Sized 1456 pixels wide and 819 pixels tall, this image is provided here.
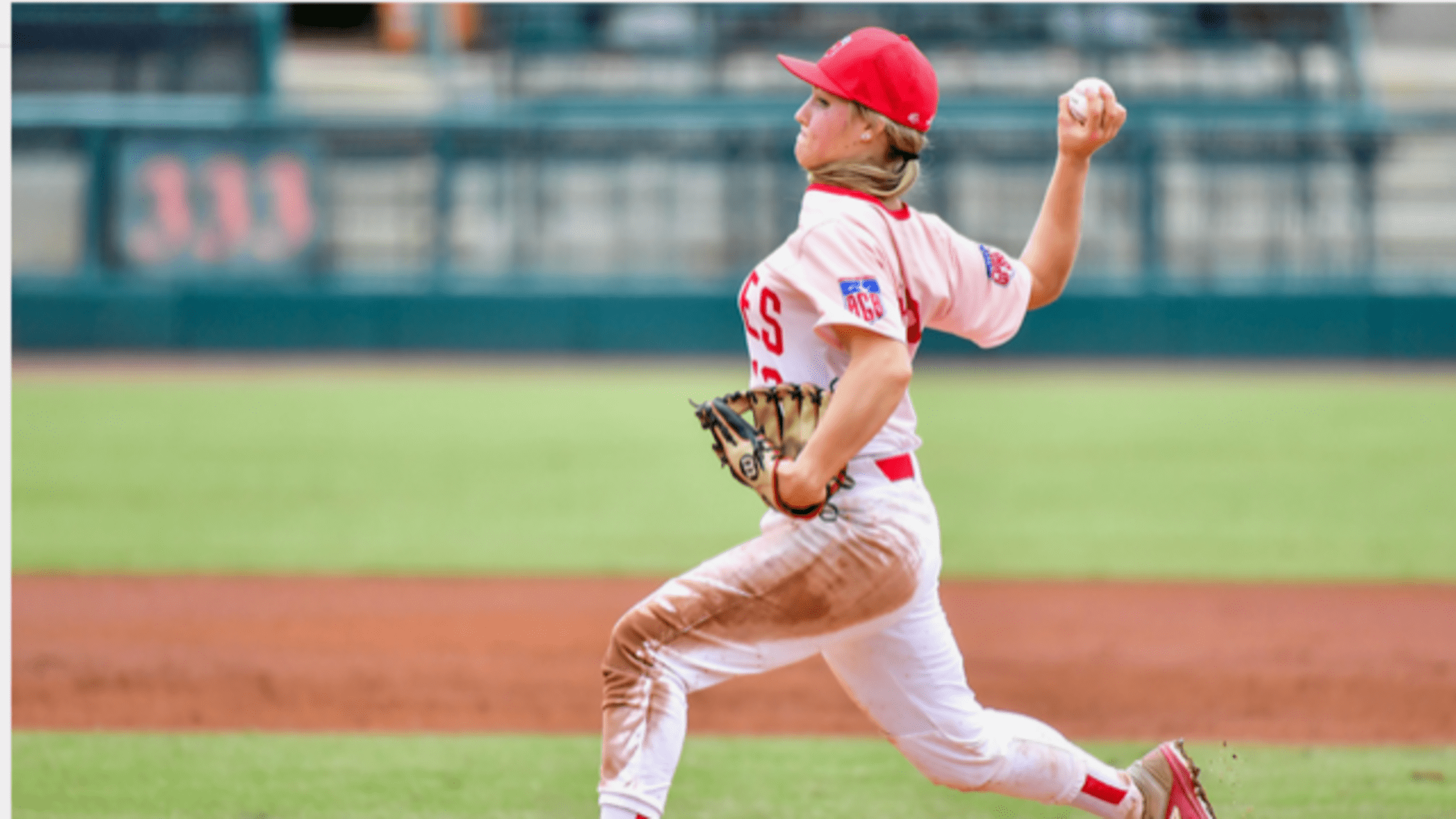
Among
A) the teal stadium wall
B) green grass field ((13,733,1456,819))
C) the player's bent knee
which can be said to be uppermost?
the player's bent knee

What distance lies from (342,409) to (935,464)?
6.58 metres

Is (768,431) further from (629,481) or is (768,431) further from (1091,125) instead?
(629,481)

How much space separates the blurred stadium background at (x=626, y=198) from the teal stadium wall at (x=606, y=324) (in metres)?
0.04

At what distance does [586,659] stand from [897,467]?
10.6 ft

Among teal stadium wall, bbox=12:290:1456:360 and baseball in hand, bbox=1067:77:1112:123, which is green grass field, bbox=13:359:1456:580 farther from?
baseball in hand, bbox=1067:77:1112:123

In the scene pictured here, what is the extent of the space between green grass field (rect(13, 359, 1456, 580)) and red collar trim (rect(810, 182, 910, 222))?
508cm

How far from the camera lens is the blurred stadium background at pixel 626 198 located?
2159 centimetres

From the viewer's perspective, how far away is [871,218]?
256 cm

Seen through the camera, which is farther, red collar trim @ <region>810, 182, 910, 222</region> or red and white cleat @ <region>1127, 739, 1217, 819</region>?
red and white cleat @ <region>1127, 739, 1217, 819</region>

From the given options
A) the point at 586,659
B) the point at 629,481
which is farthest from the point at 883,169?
the point at 629,481

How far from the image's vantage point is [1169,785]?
300 centimetres

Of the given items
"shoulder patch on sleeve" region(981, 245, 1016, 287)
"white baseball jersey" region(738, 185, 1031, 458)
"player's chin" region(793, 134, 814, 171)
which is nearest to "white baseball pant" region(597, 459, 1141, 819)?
"white baseball jersey" region(738, 185, 1031, 458)

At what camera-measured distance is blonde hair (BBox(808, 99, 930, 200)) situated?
103 inches

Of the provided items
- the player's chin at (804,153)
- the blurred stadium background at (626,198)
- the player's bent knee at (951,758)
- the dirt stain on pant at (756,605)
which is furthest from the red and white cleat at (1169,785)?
the blurred stadium background at (626,198)
